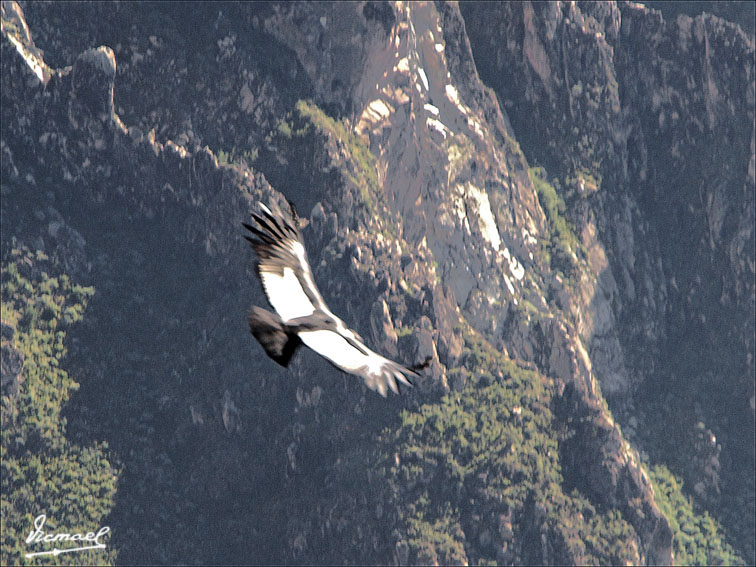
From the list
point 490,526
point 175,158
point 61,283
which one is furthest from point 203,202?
point 490,526

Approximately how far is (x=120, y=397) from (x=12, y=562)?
2383 cm

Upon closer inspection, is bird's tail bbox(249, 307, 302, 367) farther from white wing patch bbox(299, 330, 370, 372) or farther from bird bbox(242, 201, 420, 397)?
white wing patch bbox(299, 330, 370, 372)

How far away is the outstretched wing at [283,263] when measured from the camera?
50.1m

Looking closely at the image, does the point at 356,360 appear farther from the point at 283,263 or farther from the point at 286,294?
the point at 283,263

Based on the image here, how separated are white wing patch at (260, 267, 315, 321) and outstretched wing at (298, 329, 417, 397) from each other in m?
1.67

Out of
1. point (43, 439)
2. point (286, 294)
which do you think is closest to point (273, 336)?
point (286, 294)

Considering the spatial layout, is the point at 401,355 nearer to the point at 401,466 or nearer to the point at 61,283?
the point at 401,466

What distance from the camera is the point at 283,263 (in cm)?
5203

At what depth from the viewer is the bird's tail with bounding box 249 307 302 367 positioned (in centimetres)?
4547

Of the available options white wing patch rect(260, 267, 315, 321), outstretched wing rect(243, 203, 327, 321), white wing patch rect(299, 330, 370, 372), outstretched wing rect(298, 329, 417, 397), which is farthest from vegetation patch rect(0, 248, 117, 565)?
white wing patch rect(299, 330, 370, 372)

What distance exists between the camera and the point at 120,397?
19300 cm

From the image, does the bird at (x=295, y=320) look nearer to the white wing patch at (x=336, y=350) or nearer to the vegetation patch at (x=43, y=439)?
the white wing patch at (x=336, y=350)

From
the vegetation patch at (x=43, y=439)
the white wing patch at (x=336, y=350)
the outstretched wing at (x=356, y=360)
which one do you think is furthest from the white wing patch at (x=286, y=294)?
the vegetation patch at (x=43, y=439)

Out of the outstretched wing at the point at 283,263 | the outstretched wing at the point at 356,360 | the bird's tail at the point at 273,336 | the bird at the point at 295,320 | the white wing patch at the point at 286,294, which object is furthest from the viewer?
the outstretched wing at the point at 283,263
